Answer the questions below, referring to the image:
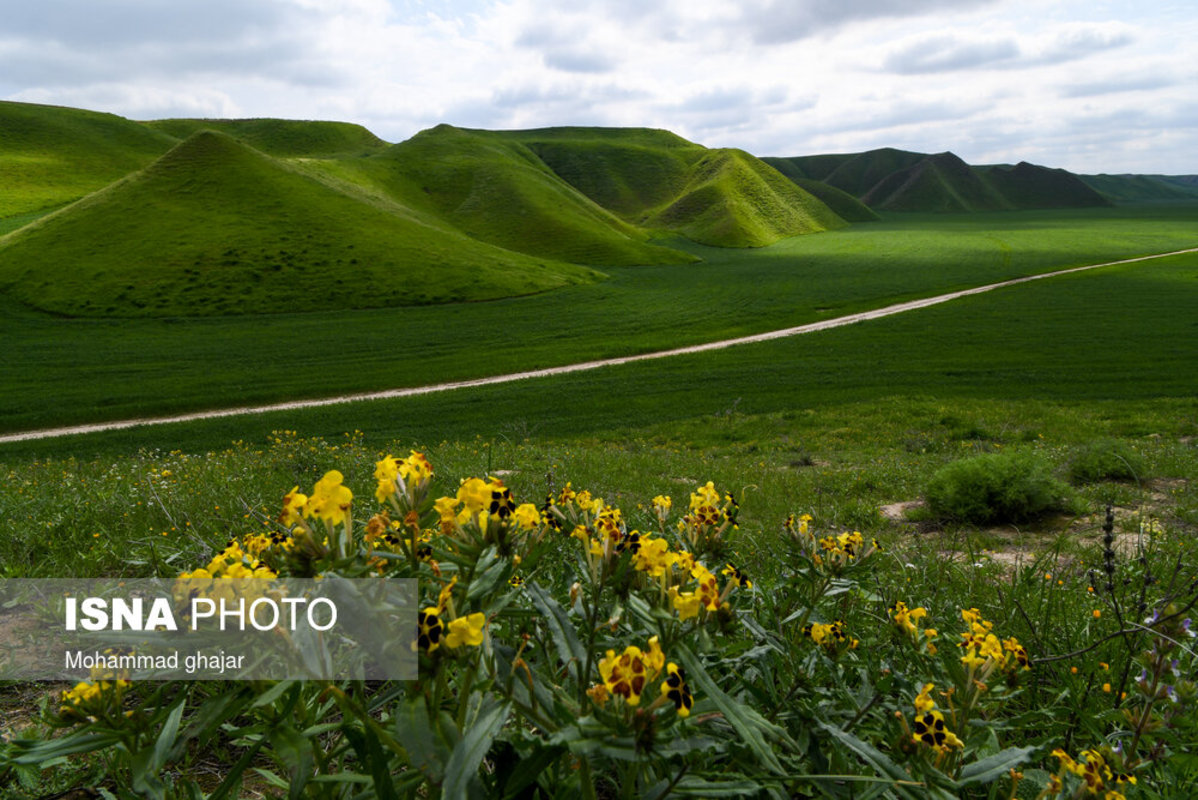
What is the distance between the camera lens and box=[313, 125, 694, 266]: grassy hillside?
81.3m

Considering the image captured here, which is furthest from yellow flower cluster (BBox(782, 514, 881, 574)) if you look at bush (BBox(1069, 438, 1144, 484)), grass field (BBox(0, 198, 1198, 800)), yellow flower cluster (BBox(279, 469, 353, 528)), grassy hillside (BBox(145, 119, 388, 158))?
grassy hillside (BBox(145, 119, 388, 158))

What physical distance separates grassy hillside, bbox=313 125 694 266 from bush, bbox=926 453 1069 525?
6844cm

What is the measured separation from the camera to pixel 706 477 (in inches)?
427

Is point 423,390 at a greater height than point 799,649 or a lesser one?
lesser

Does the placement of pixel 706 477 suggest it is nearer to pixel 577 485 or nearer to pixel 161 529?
pixel 577 485

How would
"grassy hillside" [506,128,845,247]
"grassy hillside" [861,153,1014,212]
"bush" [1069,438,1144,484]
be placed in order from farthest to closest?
"grassy hillside" [861,153,1014,212] → "grassy hillside" [506,128,845,247] → "bush" [1069,438,1144,484]

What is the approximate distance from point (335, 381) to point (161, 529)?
22881mm

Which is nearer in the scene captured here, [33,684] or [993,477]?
[33,684]

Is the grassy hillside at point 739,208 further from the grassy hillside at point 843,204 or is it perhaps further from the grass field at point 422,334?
the grass field at point 422,334

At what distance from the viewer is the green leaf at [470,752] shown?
112 cm

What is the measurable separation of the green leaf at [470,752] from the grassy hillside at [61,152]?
3719 inches

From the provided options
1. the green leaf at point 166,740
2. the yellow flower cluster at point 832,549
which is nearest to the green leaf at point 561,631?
the green leaf at point 166,740

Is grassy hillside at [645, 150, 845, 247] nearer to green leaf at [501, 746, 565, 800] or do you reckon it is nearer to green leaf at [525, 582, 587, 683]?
green leaf at [525, 582, 587, 683]

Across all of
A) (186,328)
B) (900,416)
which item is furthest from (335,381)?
(900,416)
